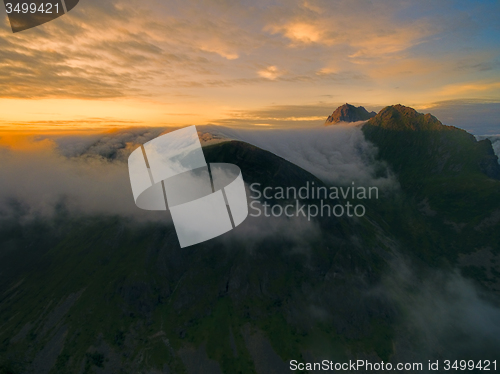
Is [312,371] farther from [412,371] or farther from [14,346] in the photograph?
[14,346]

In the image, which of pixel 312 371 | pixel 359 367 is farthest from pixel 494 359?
pixel 312 371

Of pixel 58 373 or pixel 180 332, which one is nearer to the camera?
pixel 58 373

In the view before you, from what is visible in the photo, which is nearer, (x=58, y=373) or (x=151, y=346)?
(x=58, y=373)

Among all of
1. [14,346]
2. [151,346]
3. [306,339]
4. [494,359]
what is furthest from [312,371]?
[14,346]

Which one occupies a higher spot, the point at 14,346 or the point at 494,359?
the point at 494,359

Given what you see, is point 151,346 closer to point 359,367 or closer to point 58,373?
point 58,373

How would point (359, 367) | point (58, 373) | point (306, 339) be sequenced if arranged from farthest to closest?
point (306, 339) < point (359, 367) < point (58, 373)

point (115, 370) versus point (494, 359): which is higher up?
point (494, 359)

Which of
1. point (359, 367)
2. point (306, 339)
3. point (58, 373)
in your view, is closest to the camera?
point (58, 373)
